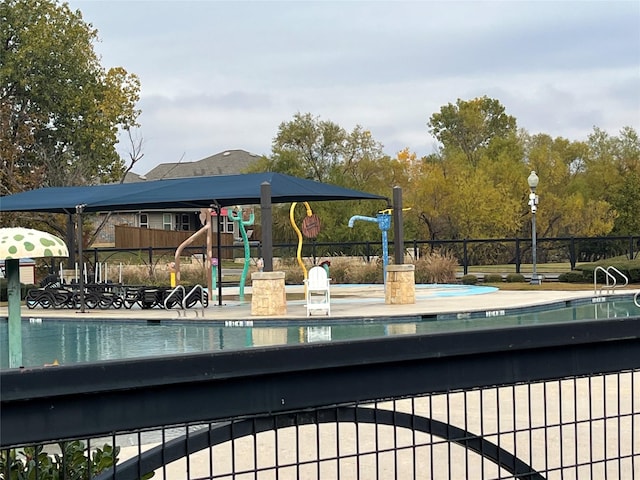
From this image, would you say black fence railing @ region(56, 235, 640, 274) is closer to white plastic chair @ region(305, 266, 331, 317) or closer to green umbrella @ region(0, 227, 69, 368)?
white plastic chair @ region(305, 266, 331, 317)

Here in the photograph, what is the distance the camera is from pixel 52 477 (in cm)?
276

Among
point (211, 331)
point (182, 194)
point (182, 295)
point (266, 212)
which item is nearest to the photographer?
point (211, 331)

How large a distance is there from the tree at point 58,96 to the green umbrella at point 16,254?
27.9 meters

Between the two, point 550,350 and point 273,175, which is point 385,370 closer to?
point 550,350

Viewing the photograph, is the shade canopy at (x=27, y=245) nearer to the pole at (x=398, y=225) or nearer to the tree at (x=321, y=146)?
the pole at (x=398, y=225)

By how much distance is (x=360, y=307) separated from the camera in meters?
19.3

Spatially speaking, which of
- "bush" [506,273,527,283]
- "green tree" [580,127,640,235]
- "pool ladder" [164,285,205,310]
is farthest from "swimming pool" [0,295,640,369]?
"green tree" [580,127,640,235]

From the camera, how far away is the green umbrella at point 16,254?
8.08 m

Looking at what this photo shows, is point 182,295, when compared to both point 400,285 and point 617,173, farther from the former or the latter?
point 617,173

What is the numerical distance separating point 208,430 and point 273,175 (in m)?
17.5

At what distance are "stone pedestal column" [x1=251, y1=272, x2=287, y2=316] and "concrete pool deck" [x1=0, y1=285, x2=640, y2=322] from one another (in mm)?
210

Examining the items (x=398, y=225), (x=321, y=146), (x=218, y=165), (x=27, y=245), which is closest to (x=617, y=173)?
(x=321, y=146)

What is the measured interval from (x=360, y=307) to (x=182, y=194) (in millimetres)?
4577

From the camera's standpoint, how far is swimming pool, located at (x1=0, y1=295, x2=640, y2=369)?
14.1m
